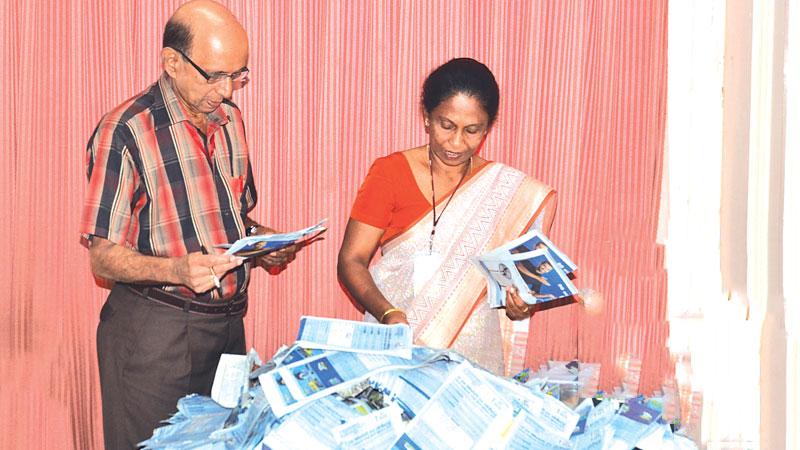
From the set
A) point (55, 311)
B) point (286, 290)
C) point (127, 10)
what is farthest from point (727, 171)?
point (55, 311)

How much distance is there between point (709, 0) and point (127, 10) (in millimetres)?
1820

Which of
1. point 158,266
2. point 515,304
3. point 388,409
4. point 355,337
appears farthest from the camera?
point 515,304

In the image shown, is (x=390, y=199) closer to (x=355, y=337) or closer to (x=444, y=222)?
(x=444, y=222)

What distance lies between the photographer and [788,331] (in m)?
1.67

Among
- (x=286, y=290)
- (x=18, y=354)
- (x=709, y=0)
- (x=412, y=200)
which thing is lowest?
(x=18, y=354)

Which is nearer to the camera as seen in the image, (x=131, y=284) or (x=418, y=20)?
(x=131, y=284)

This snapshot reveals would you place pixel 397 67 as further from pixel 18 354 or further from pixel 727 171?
pixel 18 354

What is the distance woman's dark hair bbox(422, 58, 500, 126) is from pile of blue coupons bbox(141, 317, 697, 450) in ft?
2.16

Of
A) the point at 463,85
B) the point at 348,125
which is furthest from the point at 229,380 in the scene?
the point at 348,125

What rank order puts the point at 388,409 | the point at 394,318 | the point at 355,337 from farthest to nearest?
the point at 394,318, the point at 355,337, the point at 388,409

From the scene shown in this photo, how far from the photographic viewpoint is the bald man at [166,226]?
1.93 meters

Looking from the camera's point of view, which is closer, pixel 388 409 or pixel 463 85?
pixel 388 409

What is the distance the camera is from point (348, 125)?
274 centimetres

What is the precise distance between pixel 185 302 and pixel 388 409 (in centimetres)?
69
